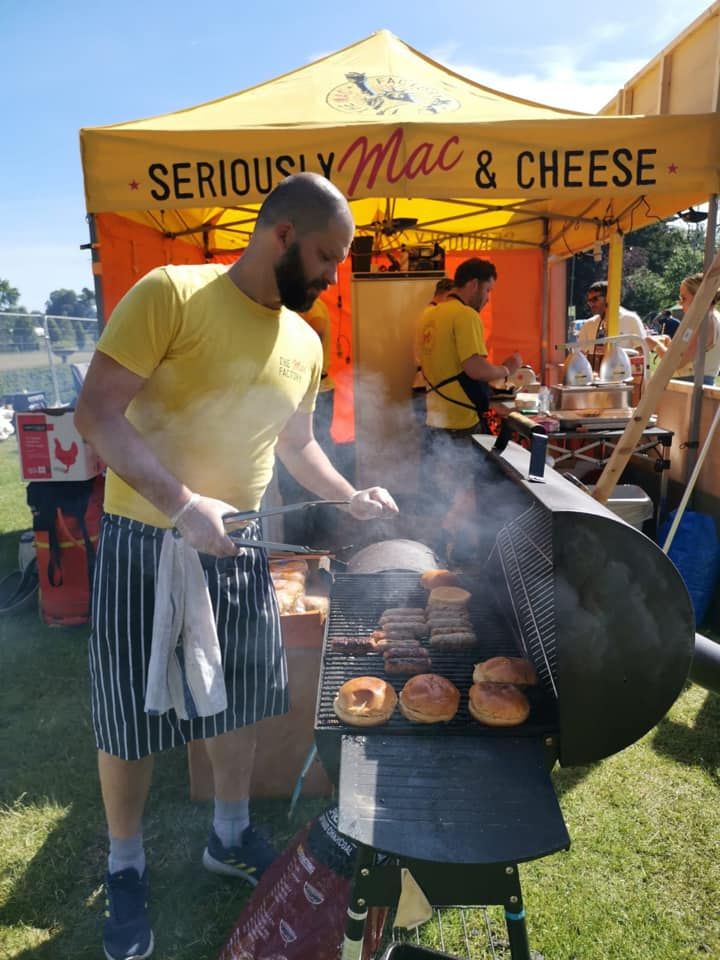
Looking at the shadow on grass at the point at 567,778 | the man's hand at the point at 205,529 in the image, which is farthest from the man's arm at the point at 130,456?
the shadow on grass at the point at 567,778

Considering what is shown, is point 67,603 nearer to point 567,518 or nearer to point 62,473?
point 62,473

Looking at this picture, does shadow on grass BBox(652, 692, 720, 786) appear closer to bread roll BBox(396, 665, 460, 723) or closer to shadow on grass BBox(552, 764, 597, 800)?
shadow on grass BBox(552, 764, 597, 800)

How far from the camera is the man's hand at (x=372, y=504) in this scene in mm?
2291

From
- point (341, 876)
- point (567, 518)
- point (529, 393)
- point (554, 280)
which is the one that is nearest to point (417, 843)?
point (341, 876)

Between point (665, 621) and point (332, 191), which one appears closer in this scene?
point (665, 621)

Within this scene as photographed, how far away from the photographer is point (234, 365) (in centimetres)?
198

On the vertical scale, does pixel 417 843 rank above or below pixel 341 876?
above

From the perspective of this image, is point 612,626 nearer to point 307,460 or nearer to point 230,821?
point 307,460

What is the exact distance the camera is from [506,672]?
6.57ft

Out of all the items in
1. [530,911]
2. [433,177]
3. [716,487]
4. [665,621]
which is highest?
[433,177]

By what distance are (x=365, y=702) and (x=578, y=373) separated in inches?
158

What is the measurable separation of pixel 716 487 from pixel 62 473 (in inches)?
188

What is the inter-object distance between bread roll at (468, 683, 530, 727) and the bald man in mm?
713

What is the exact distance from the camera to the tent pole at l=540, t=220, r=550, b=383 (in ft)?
28.9
